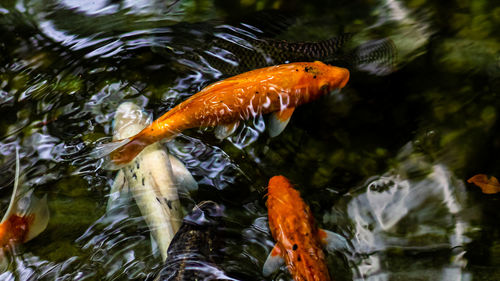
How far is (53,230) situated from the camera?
11.1 ft

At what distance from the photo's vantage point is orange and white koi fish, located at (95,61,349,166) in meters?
3.32

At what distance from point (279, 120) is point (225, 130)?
45 centimetres

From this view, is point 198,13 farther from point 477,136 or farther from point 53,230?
point 477,136

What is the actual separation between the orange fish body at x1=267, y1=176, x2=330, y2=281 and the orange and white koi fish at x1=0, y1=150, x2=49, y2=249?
1756 millimetres

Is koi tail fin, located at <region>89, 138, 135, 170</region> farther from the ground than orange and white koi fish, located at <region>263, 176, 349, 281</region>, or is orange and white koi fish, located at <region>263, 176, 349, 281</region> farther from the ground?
koi tail fin, located at <region>89, 138, 135, 170</region>

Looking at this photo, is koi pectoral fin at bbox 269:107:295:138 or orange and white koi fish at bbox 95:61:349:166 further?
koi pectoral fin at bbox 269:107:295:138

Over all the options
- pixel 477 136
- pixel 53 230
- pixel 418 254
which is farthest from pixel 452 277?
pixel 53 230

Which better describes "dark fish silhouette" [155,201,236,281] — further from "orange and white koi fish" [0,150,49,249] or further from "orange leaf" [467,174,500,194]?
"orange leaf" [467,174,500,194]

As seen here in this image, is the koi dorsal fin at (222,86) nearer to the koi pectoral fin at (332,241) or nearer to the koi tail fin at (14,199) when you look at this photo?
the koi pectoral fin at (332,241)

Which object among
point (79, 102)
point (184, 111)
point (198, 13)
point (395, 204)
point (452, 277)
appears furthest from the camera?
point (198, 13)

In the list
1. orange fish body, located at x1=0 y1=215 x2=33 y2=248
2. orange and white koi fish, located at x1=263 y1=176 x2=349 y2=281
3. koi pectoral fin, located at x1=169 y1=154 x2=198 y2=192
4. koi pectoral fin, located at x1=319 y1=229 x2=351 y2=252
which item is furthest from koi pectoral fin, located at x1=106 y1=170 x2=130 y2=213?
koi pectoral fin, located at x1=319 y1=229 x2=351 y2=252

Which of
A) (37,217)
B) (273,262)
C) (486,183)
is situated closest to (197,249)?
(273,262)

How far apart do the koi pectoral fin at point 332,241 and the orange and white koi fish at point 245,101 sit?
0.92 m

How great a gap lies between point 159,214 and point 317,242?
1148 mm
